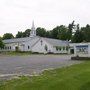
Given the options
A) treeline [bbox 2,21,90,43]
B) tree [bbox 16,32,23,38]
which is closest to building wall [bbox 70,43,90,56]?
treeline [bbox 2,21,90,43]

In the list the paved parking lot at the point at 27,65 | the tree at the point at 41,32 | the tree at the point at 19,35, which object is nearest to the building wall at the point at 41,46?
the tree at the point at 41,32

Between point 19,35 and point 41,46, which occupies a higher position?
point 19,35

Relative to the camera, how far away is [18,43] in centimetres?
7606

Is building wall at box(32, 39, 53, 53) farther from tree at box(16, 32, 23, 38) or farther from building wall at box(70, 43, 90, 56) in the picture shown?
tree at box(16, 32, 23, 38)

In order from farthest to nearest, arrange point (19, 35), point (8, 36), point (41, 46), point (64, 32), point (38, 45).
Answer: point (19, 35)
point (8, 36)
point (64, 32)
point (41, 46)
point (38, 45)

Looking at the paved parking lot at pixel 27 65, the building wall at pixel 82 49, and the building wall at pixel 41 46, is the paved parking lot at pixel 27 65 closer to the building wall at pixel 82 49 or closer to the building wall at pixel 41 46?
the building wall at pixel 82 49

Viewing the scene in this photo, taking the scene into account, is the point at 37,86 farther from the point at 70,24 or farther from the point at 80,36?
the point at 70,24

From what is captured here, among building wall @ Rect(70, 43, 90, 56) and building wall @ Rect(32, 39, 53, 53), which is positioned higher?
building wall @ Rect(32, 39, 53, 53)

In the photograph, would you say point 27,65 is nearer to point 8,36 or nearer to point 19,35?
point 8,36

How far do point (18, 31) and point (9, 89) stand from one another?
363 feet

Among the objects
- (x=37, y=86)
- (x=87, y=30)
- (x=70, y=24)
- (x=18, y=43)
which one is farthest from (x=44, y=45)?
(x=37, y=86)

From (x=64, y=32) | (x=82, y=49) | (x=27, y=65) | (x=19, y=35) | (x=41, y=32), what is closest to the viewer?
(x=27, y=65)

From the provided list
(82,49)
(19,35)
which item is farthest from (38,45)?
(19,35)

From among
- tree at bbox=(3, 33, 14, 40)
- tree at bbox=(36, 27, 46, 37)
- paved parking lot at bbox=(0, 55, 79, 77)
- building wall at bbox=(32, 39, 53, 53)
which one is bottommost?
paved parking lot at bbox=(0, 55, 79, 77)
